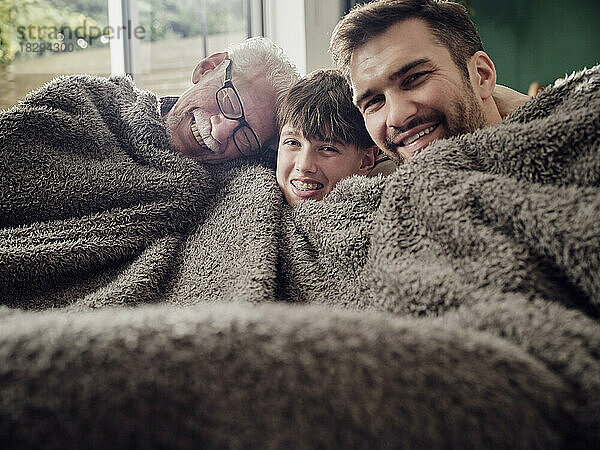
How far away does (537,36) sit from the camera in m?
1.94

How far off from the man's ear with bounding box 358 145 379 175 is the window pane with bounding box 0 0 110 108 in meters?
1.09

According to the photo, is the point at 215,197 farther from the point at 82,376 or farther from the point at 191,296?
the point at 82,376

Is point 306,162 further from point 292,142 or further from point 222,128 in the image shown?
point 222,128

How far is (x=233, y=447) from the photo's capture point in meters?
0.31

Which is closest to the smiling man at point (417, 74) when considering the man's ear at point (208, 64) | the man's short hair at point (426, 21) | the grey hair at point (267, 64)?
the man's short hair at point (426, 21)

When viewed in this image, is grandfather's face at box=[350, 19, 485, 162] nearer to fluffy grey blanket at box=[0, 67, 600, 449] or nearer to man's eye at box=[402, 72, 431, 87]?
man's eye at box=[402, 72, 431, 87]

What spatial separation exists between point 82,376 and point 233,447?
11cm

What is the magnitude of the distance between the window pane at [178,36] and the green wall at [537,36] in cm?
99

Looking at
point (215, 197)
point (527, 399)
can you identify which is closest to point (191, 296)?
point (215, 197)

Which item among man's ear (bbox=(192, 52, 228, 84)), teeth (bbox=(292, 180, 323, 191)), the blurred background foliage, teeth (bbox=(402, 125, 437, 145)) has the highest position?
the blurred background foliage

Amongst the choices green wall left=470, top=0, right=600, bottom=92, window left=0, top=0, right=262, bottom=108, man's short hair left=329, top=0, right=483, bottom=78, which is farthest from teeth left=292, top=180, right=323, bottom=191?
green wall left=470, top=0, right=600, bottom=92

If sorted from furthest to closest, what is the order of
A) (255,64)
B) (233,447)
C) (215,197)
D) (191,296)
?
(255,64)
(215,197)
(191,296)
(233,447)

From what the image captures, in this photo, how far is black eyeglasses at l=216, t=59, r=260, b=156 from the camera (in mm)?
986

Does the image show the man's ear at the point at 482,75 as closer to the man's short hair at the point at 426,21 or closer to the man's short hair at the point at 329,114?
the man's short hair at the point at 426,21
